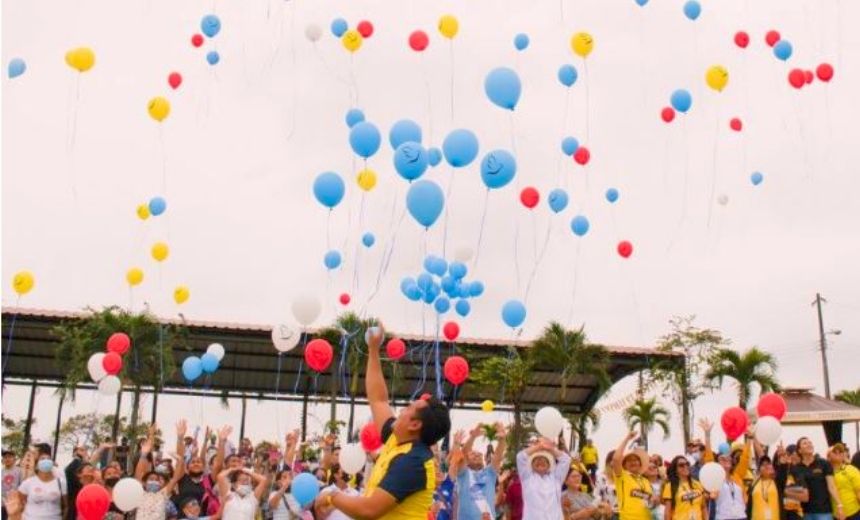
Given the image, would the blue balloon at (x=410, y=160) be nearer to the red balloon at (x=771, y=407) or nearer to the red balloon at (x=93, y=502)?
the red balloon at (x=93, y=502)

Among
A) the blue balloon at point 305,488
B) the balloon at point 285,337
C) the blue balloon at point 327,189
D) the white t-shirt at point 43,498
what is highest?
the blue balloon at point 327,189

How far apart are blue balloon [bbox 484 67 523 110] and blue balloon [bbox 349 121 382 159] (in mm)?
1194

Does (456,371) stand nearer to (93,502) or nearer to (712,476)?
(712,476)

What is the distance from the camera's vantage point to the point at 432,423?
3.24 metres

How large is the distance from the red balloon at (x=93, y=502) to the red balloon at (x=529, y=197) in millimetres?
5784

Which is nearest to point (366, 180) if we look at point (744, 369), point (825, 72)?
point (825, 72)

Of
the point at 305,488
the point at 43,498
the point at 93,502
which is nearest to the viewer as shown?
the point at 305,488

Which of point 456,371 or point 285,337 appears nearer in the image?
point 456,371

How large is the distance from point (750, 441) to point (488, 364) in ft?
54.3

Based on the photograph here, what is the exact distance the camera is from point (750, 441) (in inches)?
376

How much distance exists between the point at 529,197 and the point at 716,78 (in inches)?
99.6

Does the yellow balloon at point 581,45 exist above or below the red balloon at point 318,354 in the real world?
above

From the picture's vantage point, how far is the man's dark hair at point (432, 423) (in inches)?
128

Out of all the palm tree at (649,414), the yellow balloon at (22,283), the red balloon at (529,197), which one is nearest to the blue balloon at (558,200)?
the red balloon at (529,197)
